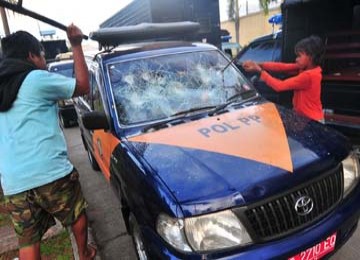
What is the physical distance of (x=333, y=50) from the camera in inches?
184

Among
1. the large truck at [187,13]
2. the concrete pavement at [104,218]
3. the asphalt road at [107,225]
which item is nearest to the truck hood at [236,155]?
the asphalt road at [107,225]

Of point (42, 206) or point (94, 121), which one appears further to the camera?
point (94, 121)

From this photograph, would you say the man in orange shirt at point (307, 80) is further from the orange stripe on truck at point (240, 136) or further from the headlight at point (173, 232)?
the headlight at point (173, 232)

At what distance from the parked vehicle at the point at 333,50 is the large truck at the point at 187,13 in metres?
3.29

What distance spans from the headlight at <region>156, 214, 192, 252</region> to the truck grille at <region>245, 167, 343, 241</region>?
0.37 meters

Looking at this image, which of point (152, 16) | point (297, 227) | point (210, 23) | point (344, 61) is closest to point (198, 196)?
point (297, 227)

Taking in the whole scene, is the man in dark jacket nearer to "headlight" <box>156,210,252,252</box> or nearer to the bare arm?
the bare arm

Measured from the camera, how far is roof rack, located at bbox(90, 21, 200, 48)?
148 inches

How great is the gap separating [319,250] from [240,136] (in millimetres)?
895

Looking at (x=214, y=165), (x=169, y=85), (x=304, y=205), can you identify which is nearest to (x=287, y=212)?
(x=304, y=205)

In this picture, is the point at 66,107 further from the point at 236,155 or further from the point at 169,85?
the point at 236,155

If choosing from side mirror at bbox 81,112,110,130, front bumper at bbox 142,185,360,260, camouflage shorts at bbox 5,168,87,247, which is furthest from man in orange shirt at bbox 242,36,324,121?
camouflage shorts at bbox 5,168,87,247

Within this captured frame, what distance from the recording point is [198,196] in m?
1.96

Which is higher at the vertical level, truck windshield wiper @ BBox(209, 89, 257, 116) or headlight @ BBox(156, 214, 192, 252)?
truck windshield wiper @ BBox(209, 89, 257, 116)
